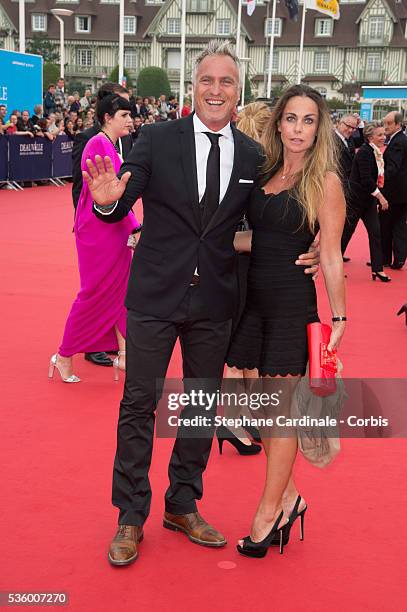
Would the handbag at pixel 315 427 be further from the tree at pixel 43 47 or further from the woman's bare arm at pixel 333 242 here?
the tree at pixel 43 47

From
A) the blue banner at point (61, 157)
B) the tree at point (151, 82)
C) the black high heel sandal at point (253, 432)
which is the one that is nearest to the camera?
the black high heel sandal at point (253, 432)

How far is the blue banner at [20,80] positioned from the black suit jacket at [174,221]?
63.6ft

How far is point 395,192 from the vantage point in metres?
10.3

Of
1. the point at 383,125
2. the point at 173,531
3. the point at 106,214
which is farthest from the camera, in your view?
the point at 383,125

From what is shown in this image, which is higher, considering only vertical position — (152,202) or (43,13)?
(43,13)

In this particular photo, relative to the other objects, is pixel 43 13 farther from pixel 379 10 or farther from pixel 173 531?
pixel 173 531

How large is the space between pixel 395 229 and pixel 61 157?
1201cm

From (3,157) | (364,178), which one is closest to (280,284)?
(364,178)

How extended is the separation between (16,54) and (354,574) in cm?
2121

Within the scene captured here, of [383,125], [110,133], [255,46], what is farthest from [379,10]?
[110,133]

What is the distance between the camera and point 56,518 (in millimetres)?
3662

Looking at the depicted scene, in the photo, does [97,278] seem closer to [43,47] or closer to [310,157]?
[310,157]

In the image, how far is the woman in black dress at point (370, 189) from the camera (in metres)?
9.53

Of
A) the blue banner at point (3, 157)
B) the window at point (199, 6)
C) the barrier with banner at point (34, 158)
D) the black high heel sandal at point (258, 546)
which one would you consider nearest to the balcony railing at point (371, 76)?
the window at point (199, 6)
